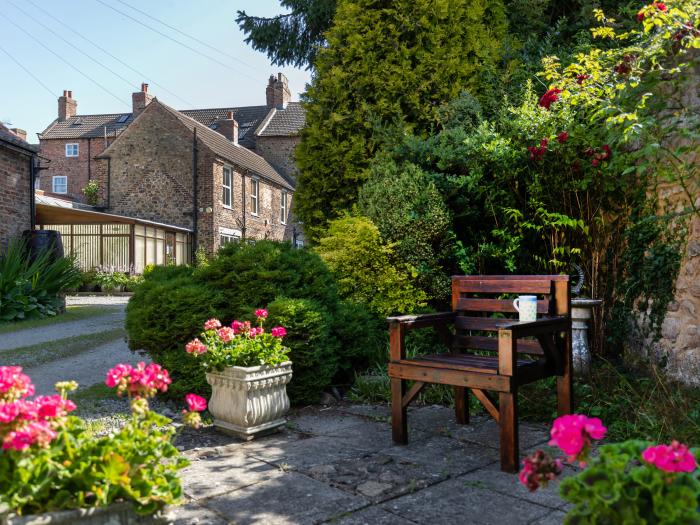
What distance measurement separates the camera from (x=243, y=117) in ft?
121

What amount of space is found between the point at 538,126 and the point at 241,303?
12.0ft

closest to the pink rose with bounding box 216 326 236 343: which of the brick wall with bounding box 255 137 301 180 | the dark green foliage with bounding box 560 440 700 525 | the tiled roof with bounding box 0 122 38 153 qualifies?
the dark green foliage with bounding box 560 440 700 525

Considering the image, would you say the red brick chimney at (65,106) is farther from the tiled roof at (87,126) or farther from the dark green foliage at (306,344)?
the dark green foliage at (306,344)

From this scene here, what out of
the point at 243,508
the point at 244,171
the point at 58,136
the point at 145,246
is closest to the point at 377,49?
the point at 243,508

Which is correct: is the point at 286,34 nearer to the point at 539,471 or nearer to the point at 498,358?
the point at 498,358

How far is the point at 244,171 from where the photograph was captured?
2853 centimetres

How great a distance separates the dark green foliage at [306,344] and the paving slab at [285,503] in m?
1.69

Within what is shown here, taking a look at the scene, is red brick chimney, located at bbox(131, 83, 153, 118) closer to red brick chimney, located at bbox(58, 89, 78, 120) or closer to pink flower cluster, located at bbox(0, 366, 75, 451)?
red brick chimney, located at bbox(58, 89, 78, 120)

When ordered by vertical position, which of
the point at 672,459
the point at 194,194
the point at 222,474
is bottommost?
the point at 222,474

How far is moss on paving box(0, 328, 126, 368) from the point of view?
7234 mm

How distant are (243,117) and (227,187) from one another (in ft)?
37.5

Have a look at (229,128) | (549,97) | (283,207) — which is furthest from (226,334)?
(283,207)

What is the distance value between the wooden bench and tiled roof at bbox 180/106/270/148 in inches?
1280

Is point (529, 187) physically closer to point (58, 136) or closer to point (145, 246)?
point (145, 246)
